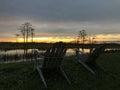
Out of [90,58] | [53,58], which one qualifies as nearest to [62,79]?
[53,58]

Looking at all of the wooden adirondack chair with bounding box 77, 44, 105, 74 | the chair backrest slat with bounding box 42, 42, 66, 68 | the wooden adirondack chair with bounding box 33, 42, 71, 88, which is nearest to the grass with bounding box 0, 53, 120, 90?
the wooden adirondack chair with bounding box 33, 42, 71, 88

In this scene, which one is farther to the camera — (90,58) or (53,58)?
(90,58)

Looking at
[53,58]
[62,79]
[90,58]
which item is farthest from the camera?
[90,58]

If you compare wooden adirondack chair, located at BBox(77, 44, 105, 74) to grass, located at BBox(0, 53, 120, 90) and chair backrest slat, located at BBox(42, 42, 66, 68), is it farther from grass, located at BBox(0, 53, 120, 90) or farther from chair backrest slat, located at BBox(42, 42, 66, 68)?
chair backrest slat, located at BBox(42, 42, 66, 68)

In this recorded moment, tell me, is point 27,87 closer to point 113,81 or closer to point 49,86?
point 49,86

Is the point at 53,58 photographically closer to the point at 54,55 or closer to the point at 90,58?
the point at 54,55

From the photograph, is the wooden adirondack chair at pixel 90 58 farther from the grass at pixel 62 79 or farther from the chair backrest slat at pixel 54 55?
the chair backrest slat at pixel 54 55

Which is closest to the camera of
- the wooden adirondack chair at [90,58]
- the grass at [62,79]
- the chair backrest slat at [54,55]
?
the grass at [62,79]

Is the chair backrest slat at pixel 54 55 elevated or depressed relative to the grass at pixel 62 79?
elevated

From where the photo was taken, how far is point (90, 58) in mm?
12430

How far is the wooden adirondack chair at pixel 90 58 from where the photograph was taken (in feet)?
39.7

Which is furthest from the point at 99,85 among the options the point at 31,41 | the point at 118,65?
the point at 31,41

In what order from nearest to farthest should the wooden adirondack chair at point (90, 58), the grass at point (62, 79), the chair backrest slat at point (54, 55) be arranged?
1. the grass at point (62, 79)
2. the chair backrest slat at point (54, 55)
3. the wooden adirondack chair at point (90, 58)

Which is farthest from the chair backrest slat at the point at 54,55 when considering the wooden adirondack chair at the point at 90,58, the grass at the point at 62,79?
the wooden adirondack chair at the point at 90,58
